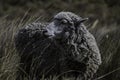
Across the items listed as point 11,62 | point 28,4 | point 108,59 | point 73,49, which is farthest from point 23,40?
point 28,4

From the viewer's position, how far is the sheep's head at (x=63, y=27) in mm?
4598

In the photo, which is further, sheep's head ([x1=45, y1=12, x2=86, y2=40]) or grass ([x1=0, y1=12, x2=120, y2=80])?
grass ([x1=0, y1=12, x2=120, y2=80])

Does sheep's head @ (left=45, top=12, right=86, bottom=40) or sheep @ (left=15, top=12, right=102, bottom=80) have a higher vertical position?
sheep's head @ (left=45, top=12, right=86, bottom=40)

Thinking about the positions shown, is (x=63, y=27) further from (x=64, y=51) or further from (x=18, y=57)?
(x=18, y=57)

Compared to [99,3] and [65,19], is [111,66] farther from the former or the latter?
[99,3]

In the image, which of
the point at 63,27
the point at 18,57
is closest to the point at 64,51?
the point at 63,27

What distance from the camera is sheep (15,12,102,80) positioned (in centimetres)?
464

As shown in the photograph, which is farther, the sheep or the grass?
the grass

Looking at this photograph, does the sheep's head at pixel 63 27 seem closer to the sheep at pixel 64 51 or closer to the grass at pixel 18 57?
the sheep at pixel 64 51

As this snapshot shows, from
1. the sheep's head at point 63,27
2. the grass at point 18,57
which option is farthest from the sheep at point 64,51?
the grass at point 18,57

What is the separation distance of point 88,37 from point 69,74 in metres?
0.36

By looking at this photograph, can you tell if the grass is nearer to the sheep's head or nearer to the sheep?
the sheep

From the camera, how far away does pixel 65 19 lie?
4.64 meters

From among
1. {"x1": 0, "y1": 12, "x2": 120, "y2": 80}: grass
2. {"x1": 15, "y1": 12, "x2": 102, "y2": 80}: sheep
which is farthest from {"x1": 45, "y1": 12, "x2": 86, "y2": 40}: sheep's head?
{"x1": 0, "y1": 12, "x2": 120, "y2": 80}: grass
